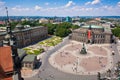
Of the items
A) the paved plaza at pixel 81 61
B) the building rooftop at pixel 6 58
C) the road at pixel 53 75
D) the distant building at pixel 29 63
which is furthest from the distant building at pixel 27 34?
the building rooftop at pixel 6 58

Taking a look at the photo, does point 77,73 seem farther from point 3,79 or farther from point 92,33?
point 92,33

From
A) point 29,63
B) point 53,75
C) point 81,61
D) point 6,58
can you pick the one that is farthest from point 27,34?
point 6,58

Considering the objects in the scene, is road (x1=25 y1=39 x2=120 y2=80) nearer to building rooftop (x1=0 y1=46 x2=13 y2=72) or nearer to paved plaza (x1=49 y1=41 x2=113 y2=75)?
paved plaza (x1=49 y1=41 x2=113 y2=75)

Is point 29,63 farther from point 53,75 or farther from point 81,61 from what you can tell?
point 81,61

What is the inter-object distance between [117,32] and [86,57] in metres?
91.6

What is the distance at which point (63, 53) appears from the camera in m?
111

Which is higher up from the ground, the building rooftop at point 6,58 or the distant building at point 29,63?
the building rooftop at point 6,58

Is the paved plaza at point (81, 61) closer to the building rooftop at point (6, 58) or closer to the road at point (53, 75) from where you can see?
the road at point (53, 75)

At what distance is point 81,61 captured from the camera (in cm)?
9375

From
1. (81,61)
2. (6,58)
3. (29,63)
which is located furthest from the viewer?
(81,61)

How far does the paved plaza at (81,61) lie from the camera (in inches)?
3152

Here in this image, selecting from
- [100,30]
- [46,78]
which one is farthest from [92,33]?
[46,78]

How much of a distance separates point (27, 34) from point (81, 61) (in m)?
66.1

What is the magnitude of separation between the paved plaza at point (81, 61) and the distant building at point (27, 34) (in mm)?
35762
